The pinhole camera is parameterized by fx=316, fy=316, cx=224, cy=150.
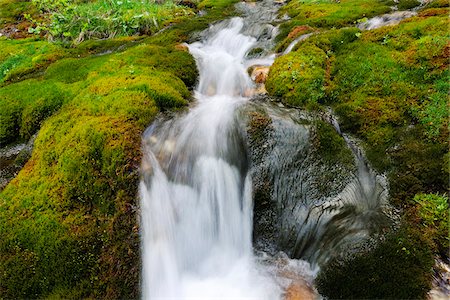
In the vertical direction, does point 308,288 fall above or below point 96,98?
below

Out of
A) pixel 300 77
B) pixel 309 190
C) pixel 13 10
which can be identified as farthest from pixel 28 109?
pixel 13 10

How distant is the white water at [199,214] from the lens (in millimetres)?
5211

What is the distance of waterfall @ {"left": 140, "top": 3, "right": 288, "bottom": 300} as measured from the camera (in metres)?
5.21

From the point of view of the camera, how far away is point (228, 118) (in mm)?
6617

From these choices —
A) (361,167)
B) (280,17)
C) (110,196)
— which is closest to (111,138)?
(110,196)

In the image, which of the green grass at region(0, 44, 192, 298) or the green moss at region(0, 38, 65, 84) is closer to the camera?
the green grass at region(0, 44, 192, 298)

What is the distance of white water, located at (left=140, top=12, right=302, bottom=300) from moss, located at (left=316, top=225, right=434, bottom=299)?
988 millimetres

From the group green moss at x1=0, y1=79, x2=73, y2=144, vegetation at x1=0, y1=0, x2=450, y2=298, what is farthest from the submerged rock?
green moss at x1=0, y1=79, x2=73, y2=144

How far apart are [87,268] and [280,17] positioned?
15.6 metres

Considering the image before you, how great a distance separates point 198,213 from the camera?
5.77m

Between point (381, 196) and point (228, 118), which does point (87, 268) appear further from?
point (381, 196)

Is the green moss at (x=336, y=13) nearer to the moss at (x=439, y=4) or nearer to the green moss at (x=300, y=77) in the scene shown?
the moss at (x=439, y=4)

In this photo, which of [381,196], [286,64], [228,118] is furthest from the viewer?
[286,64]

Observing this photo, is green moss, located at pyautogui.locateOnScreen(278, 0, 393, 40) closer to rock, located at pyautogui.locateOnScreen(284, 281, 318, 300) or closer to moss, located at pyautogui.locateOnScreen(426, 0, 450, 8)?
moss, located at pyautogui.locateOnScreen(426, 0, 450, 8)
